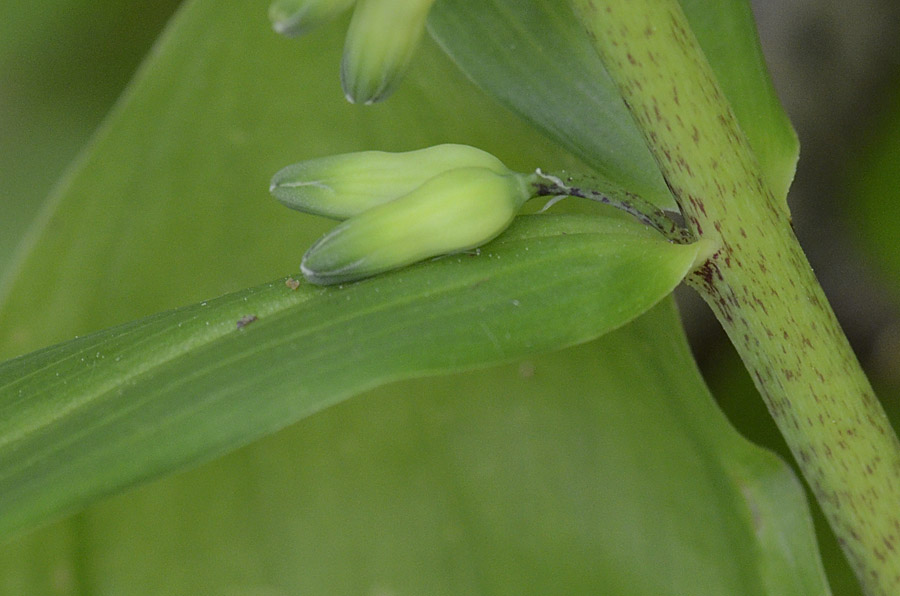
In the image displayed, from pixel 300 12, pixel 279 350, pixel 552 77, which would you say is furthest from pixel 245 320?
pixel 552 77

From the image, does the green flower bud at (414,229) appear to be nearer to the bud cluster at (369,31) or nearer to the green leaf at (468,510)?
the bud cluster at (369,31)

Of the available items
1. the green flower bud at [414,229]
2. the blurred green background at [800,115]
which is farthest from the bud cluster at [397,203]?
the blurred green background at [800,115]

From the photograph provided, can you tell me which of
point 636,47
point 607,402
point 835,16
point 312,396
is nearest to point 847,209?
point 835,16

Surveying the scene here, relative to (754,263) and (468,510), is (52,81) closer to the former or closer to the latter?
(468,510)

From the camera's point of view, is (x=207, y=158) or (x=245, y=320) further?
(x=207, y=158)

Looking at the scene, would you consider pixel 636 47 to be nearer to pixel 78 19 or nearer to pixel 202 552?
pixel 202 552

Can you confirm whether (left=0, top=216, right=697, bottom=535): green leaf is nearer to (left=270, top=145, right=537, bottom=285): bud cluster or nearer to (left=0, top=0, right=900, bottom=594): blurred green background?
(left=270, top=145, right=537, bottom=285): bud cluster
